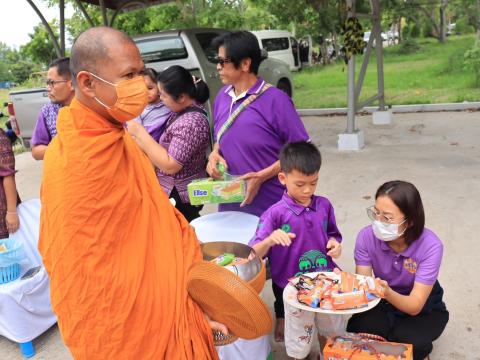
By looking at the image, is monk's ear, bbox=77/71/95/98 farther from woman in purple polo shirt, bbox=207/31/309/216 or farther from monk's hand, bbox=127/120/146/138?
woman in purple polo shirt, bbox=207/31/309/216

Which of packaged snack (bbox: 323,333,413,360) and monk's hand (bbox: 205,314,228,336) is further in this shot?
packaged snack (bbox: 323,333,413,360)

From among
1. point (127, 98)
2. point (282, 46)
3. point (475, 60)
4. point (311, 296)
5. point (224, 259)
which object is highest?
point (127, 98)

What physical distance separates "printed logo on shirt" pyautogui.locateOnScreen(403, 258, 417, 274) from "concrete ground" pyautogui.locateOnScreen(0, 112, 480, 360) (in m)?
0.69

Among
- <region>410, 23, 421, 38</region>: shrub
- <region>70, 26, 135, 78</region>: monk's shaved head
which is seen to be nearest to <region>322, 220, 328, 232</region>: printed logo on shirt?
<region>70, 26, 135, 78</region>: monk's shaved head

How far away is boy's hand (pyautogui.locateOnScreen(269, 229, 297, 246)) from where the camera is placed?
2008mm

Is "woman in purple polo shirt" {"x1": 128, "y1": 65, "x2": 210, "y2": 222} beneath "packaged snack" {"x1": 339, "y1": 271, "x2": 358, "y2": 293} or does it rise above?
Answer: above

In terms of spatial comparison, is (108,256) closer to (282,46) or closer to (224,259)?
(224,259)

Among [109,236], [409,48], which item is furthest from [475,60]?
[409,48]

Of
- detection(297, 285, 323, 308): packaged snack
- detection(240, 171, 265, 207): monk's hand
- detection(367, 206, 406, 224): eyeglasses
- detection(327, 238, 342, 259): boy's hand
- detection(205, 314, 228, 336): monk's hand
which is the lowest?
detection(297, 285, 323, 308): packaged snack

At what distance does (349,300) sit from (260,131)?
1039 mm

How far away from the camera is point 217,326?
1582mm

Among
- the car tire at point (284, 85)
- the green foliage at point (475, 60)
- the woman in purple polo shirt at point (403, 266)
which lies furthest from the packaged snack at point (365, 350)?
the green foliage at point (475, 60)

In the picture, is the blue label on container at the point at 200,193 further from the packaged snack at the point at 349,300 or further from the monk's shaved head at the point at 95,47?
the monk's shaved head at the point at 95,47

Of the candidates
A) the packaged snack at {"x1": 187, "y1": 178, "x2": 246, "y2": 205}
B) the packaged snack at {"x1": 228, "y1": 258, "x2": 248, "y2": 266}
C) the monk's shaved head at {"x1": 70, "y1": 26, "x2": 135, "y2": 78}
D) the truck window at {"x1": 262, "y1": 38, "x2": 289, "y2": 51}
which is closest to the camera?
the monk's shaved head at {"x1": 70, "y1": 26, "x2": 135, "y2": 78}
